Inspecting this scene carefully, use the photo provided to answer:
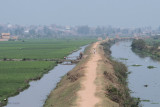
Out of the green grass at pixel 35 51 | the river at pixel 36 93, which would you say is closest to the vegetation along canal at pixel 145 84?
the river at pixel 36 93

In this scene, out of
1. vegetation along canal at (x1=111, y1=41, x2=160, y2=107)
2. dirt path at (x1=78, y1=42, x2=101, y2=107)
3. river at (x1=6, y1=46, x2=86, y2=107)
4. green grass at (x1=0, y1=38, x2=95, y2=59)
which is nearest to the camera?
dirt path at (x1=78, y1=42, x2=101, y2=107)

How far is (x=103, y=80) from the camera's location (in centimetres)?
2848

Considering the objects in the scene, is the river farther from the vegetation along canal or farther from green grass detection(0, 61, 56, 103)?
Result: the vegetation along canal

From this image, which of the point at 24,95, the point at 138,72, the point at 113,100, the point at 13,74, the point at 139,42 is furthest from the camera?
the point at 139,42

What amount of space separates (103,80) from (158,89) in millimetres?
5873

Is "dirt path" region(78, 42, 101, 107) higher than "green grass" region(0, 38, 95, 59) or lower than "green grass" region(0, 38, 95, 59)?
higher

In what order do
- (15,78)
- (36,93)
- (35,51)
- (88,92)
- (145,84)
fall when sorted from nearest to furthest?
(88,92), (36,93), (145,84), (15,78), (35,51)

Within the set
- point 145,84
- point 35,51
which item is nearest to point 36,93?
point 145,84

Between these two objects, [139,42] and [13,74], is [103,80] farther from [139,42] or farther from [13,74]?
[139,42]

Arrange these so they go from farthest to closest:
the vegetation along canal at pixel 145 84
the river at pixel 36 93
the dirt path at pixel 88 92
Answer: the vegetation along canal at pixel 145 84 < the river at pixel 36 93 < the dirt path at pixel 88 92

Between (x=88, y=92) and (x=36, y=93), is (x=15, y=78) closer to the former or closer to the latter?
(x=36, y=93)

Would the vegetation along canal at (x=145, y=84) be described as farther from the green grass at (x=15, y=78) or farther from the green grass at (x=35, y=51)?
the green grass at (x=35, y=51)

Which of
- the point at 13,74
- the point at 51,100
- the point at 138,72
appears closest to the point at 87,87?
the point at 51,100

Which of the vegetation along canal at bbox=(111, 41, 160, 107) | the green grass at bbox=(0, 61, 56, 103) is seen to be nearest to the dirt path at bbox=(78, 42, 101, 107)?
the vegetation along canal at bbox=(111, 41, 160, 107)
